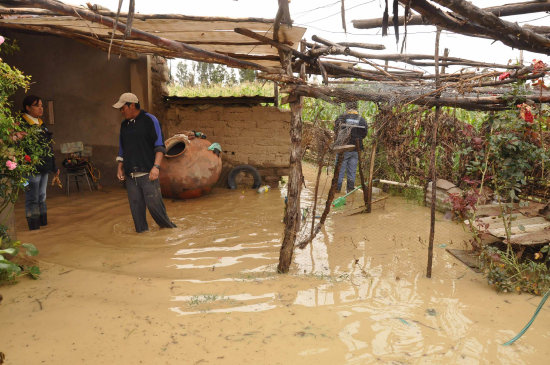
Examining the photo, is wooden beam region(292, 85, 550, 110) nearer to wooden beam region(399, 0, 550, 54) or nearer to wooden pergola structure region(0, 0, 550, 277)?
wooden pergola structure region(0, 0, 550, 277)

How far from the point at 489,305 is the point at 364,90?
226 centimetres

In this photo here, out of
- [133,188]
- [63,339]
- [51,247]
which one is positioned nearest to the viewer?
[63,339]

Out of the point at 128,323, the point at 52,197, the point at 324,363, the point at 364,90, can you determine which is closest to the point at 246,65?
the point at 364,90

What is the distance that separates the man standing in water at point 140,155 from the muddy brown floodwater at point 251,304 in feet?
1.63

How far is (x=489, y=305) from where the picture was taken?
334 cm

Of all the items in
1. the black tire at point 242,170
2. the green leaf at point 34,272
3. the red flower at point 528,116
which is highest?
the red flower at point 528,116

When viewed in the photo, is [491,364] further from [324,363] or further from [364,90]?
[364,90]

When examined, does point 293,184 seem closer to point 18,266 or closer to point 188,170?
point 18,266

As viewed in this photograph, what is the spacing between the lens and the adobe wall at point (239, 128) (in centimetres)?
809

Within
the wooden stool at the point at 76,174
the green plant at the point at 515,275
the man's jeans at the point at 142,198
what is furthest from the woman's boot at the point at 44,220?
the green plant at the point at 515,275

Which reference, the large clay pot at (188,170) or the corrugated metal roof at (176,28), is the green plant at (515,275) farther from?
the large clay pot at (188,170)

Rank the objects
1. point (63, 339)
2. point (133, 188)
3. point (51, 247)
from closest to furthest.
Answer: point (63, 339) < point (51, 247) < point (133, 188)

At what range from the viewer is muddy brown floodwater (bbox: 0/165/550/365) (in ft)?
8.66

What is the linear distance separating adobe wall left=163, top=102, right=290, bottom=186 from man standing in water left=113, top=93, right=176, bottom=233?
3365 millimetres
